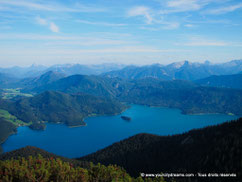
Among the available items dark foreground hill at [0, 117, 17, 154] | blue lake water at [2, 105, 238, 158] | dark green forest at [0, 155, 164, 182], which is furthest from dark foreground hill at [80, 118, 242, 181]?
dark foreground hill at [0, 117, 17, 154]

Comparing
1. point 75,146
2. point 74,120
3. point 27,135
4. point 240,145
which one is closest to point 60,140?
point 75,146

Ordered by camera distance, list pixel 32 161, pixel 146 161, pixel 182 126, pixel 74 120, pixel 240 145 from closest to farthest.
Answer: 1. pixel 32 161
2. pixel 240 145
3. pixel 146 161
4. pixel 182 126
5. pixel 74 120

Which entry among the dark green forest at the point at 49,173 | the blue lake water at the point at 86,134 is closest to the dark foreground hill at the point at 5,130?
the blue lake water at the point at 86,134

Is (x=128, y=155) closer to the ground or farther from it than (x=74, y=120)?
farther from it

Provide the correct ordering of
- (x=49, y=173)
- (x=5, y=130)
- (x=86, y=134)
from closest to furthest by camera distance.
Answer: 1. (x=49, y=173)
2. (x=86, y=134)
3. (x=5, y=130)

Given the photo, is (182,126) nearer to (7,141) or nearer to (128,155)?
(128,155)

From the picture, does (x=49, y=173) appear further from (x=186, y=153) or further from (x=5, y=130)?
(x=5, y=130)

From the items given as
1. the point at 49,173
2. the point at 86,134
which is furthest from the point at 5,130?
the point at 49,173

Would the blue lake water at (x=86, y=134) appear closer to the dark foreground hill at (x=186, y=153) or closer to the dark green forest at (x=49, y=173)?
the dark foreground hill at (x=186, y=153)
